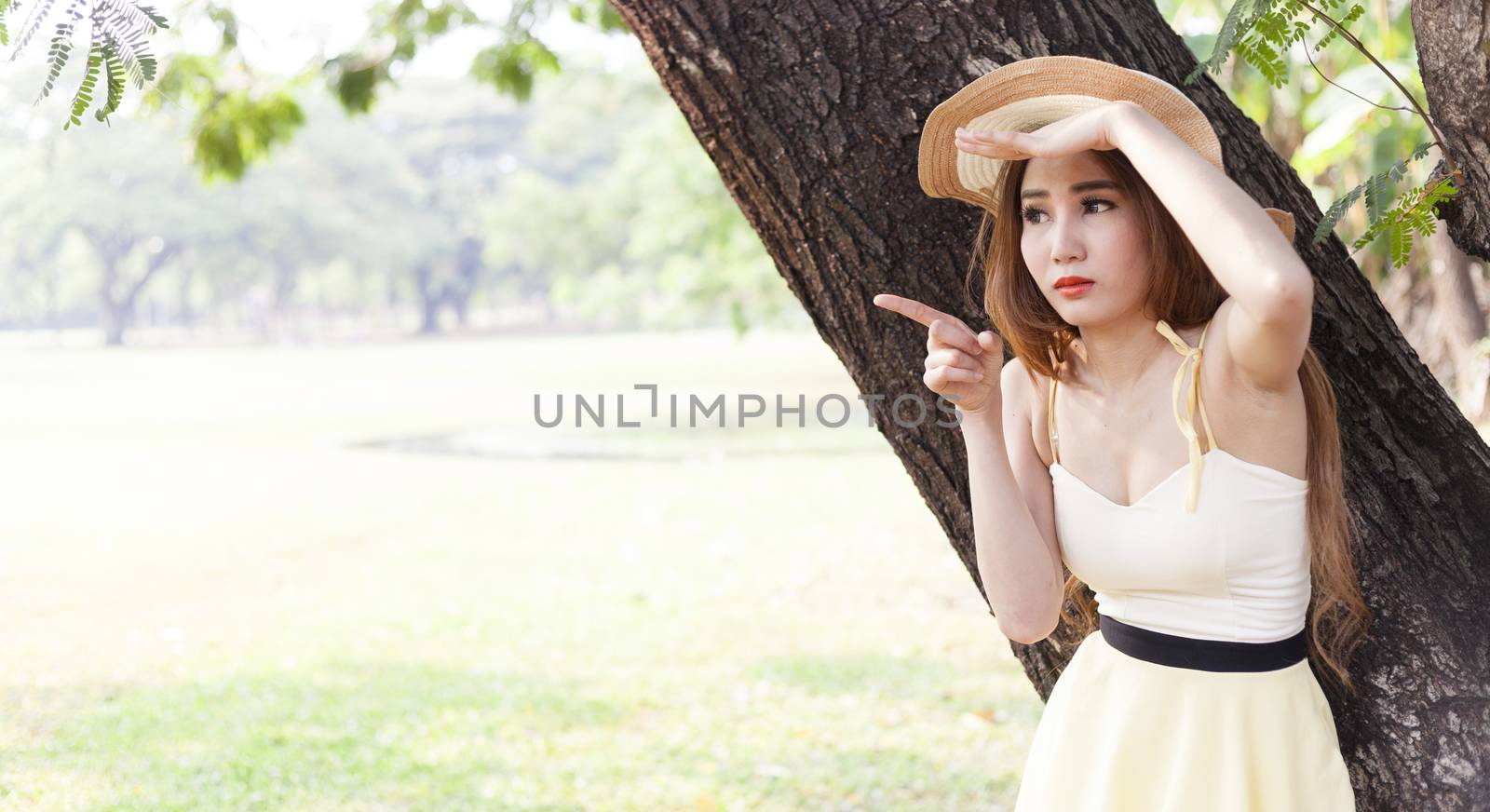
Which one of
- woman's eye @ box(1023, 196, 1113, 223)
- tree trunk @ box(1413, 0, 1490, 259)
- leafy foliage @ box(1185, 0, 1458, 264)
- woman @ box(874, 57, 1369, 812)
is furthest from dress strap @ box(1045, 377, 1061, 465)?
tree trunk @ box(1413, 0, 1490, 259)

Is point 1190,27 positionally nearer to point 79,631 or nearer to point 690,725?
point 690,725

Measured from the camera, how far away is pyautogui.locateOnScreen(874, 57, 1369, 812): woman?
171cm

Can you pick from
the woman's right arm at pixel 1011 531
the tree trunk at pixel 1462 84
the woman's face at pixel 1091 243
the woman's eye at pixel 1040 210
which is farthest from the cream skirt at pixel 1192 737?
the tree trunk at pixel 1462 84

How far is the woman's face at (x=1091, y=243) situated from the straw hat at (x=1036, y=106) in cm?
11

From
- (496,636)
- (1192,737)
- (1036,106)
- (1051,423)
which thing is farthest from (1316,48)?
(496,636)

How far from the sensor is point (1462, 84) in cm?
188

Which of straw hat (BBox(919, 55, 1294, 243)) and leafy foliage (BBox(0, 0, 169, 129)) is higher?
leafy foliage (BBox(0, 0, 169, 129))

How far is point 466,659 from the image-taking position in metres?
6.45

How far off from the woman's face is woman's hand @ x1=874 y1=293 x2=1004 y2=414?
0.39 feet

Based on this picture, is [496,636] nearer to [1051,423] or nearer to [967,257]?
[967,257]

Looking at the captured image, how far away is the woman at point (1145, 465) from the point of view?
171 centimetres

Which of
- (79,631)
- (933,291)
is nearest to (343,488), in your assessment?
(79,631)

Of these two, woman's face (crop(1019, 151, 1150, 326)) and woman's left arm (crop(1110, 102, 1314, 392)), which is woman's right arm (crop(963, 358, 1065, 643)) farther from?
woman's left arm (crop(1110, 102, 1314, 392))

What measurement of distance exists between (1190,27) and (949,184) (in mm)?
8251
